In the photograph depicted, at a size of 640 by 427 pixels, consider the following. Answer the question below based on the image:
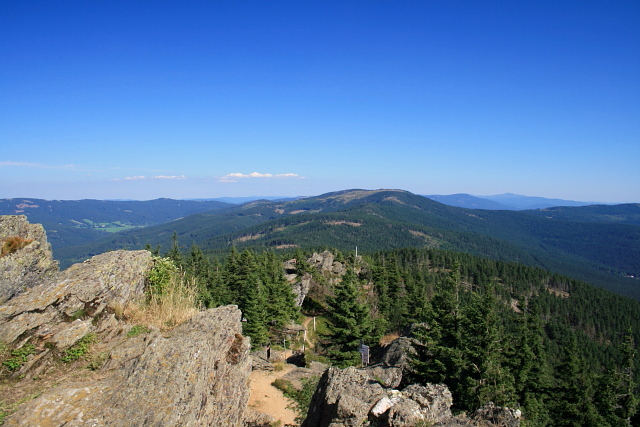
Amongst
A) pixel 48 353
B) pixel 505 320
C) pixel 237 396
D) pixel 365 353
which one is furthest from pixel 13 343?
pixel 505 320

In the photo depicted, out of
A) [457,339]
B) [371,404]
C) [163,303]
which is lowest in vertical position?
[457,339]

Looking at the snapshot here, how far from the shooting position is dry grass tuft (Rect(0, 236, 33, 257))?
989 centimetres

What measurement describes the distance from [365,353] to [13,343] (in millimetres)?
25003

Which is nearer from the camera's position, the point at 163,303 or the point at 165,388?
the point at 165,388

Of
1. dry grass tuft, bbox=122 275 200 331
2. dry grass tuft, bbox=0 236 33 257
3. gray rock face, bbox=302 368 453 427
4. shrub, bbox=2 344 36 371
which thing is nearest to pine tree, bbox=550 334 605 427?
gray rock face, bbox=302 368 453 427

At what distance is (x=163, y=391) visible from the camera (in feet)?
21.2

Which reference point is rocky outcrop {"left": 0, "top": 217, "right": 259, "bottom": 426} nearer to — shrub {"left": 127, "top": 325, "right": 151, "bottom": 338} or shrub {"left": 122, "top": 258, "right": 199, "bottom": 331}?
shrub {"left": 127, "top": 325, "right": 151, "bottom": 338}

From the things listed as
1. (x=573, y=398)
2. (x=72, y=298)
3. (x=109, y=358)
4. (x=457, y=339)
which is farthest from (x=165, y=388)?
(x=573, y=398)

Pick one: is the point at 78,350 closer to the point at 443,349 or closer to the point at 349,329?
the point at 443,349

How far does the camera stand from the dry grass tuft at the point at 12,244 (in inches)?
389

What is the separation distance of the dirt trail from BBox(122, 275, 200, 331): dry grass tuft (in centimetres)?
803

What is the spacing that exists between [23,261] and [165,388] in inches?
258

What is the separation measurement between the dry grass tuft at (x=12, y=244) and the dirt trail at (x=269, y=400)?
10.9m

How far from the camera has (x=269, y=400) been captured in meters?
16.8
